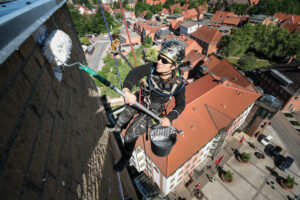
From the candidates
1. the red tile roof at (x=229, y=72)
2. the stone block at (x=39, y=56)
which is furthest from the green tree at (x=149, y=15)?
the stone block at (x=39, y=56)

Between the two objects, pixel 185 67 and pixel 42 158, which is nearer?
pixel 42 158

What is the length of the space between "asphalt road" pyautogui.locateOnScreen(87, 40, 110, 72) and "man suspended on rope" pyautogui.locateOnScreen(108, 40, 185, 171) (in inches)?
1270

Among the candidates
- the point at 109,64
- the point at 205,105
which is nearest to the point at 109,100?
the point at 109,64

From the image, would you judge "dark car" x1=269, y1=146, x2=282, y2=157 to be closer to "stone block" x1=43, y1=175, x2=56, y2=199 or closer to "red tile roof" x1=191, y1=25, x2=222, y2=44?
"stone block" x1=43, y1=175, x2=56, y2=199

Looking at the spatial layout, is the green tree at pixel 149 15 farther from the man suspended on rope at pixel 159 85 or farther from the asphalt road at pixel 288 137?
the man suspended on rope at pixel 159 85

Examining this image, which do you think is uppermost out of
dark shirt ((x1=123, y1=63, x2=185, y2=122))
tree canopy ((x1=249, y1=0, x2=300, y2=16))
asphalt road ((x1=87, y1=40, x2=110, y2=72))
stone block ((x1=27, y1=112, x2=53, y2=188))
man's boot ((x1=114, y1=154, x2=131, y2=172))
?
stone block ((x1=27, y1=112, x2=53, y2=188))

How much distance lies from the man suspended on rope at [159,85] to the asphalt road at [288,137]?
26.5 m

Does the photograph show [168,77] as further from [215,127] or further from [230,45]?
[230,45]

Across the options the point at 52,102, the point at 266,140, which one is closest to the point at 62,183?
the point at 52,102

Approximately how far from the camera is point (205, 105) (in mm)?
16984

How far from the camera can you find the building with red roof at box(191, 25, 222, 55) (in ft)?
136

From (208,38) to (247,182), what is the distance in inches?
1504

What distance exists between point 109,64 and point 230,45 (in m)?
33.9

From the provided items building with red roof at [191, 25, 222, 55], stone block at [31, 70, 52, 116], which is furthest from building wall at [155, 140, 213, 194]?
building with red roof at [191, 25, 222, 55]
